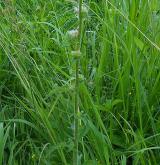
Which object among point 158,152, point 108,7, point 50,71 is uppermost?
point 108,7

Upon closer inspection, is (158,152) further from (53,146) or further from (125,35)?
(125,35)

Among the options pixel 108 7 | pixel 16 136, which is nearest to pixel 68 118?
pixel 16 136

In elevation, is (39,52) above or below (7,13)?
below

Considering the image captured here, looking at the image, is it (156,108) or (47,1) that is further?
(47,1)

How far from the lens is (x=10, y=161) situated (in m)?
1.49

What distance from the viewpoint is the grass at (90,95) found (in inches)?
59.5

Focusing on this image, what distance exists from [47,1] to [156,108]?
1.14 metres

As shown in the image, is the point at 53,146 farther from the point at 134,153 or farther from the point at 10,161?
the point at 134,153

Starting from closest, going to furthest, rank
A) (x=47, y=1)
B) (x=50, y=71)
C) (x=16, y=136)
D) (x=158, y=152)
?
(x=158, y=152)
(x=16, y=136)
(x=50, y=71)
(x=47, y=1)

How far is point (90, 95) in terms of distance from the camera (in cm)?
164

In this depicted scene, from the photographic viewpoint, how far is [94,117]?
1.65 m

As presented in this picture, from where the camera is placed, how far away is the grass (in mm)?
1511

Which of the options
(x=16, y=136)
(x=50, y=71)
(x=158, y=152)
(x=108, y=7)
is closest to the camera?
(x=158, y=152)

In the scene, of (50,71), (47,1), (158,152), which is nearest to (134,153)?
(158,152)
